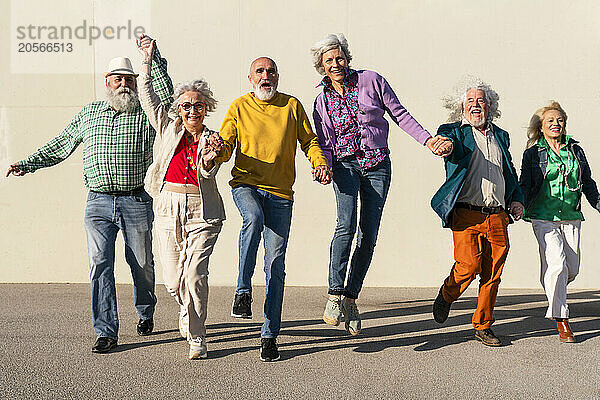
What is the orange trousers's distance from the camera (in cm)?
614

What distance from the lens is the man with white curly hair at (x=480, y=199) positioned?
612 centimetres

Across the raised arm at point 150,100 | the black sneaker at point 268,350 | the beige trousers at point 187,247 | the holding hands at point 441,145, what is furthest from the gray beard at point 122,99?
the holding hands at point 441,145

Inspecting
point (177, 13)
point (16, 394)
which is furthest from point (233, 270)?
point (16, 394)

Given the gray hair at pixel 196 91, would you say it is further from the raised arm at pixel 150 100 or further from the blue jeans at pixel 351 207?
the blue jeans at pixel 351 207

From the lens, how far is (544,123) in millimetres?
6605

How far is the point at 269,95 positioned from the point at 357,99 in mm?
888

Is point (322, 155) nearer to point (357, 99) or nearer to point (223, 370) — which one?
point (357, 99)

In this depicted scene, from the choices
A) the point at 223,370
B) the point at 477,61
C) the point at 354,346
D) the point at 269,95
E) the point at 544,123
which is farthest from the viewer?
the point at 477,61

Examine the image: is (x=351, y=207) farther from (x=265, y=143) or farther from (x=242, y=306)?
(x=242, y=306)

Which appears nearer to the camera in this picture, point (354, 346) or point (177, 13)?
point (354, 346)

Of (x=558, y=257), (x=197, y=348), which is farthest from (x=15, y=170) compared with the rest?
(x=558, y=257)

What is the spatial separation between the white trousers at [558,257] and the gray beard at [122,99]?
3.59 m

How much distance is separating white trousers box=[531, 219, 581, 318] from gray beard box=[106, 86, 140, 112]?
3586 mm

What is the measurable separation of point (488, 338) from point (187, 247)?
255cm
